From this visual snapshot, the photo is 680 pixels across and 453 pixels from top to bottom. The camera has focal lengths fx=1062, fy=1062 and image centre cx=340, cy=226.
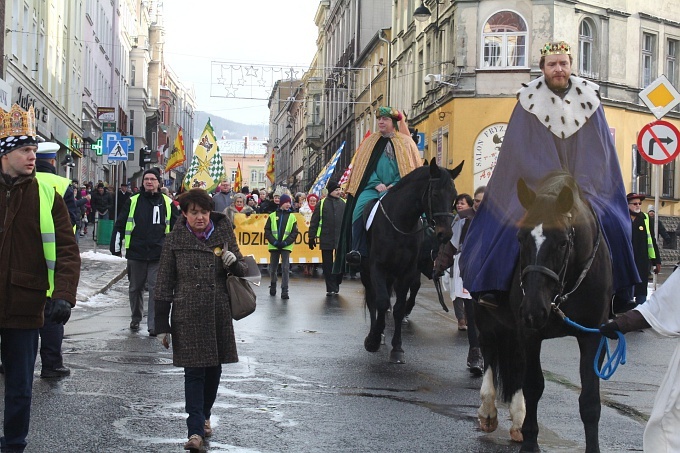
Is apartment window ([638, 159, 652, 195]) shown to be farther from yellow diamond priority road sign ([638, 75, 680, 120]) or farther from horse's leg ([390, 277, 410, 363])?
horse's leg ([390, 277, 410, 363])

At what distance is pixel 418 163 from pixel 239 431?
5.59 metres

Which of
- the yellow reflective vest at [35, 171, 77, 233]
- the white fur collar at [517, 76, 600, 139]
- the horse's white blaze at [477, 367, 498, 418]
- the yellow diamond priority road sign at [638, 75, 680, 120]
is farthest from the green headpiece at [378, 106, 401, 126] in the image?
the yellow diamond priority road sign at [638, 75, 680, 120]

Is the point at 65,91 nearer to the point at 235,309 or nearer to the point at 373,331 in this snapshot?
the point at 373,331

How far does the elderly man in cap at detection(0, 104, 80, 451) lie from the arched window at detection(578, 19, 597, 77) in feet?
105

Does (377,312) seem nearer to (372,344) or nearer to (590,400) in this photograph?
(372,344)

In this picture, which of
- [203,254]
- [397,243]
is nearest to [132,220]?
[397,243]

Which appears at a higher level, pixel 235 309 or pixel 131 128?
pixel 131 128

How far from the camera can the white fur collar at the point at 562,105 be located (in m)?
7.18

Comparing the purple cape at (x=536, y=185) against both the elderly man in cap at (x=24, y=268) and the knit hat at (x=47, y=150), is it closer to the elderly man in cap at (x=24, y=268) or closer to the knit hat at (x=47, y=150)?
→ the elderly man in cap at (x=24, y=268)

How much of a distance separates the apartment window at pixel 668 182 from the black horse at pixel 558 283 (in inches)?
1261

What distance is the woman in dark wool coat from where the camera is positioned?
6.83m

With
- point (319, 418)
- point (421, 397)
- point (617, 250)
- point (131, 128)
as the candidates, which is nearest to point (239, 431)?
point (319, 418)

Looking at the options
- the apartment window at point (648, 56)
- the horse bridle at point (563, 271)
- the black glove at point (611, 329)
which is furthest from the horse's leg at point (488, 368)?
the apartment window at point (648, 56)

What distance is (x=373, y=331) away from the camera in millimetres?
11320
